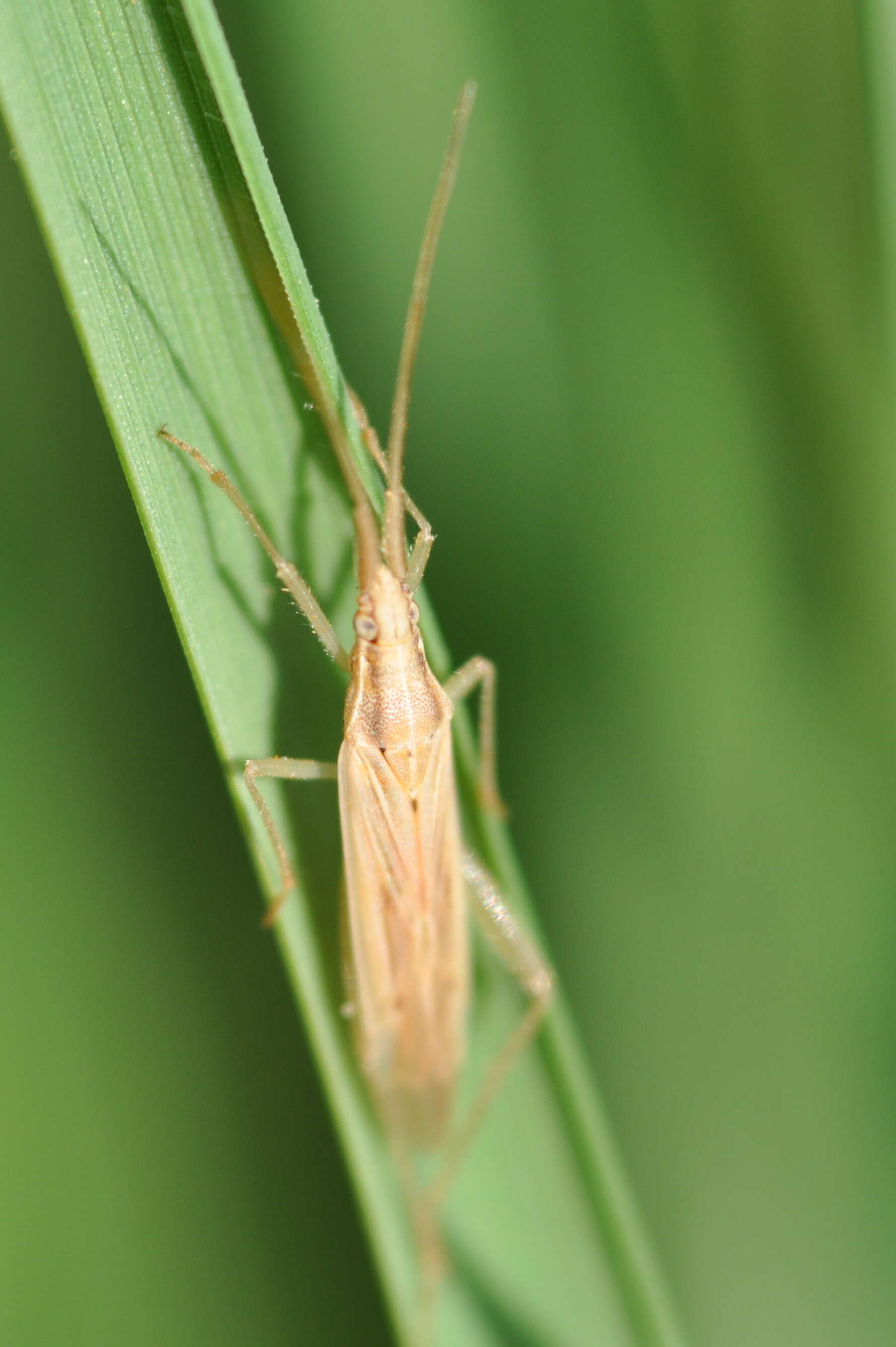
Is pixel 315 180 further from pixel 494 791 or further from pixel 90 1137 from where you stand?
pixel 90 1137

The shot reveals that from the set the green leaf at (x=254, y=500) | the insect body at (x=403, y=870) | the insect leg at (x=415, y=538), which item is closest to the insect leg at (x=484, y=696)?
the insect body at (x=403, y=870)

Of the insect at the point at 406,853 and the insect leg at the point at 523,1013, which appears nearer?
the insect at the point at 406,853

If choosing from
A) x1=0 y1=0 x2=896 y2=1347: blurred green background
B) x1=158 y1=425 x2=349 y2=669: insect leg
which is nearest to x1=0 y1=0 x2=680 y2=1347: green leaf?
x1=158 y1=425 x2=349 y2=669: insect leg

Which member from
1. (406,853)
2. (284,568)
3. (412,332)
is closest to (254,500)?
(284,568)

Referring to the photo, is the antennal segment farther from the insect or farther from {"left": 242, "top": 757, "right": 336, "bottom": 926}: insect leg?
{"left": 242, "top": 757, "right": 336, "bottom": 926}: insect leg

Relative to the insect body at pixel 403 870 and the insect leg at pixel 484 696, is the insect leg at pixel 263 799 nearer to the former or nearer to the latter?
the insect body at pixel 403 870
